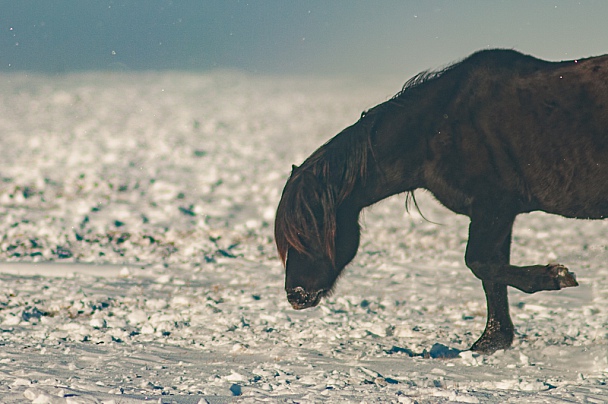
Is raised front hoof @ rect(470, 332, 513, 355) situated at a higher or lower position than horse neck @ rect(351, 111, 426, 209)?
lower

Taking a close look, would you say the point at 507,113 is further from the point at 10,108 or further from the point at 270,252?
the point at 10,108

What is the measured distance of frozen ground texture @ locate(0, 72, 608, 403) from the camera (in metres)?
3.99

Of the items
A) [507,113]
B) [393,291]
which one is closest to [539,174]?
[507,113]

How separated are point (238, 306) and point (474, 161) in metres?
2.85

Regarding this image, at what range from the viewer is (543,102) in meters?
4.62

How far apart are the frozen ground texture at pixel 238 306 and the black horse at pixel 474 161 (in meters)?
0.49

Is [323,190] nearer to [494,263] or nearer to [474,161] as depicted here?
[474,161]

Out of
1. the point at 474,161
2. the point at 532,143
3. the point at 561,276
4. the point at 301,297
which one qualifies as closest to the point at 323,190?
the point at 301,297

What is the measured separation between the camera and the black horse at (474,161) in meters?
4.56

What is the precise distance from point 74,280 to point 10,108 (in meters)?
29.9

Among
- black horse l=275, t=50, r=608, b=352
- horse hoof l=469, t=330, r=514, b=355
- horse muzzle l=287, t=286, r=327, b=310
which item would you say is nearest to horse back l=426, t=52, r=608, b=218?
black horse l=275, t=50, r=608, b=352

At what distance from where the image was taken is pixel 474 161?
4.59m

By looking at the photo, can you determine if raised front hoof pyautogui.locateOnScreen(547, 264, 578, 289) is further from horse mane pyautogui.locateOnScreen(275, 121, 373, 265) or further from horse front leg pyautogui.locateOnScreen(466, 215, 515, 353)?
horse mane pyautogui.locateOnScreen(275, 121, 373, 265)

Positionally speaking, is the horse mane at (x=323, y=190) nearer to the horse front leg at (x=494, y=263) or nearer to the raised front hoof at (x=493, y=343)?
the horse front leg at (x=494, y=263)
